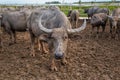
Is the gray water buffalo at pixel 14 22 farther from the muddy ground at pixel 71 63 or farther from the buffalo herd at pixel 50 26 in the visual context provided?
the muddy ground at pixel 71 63

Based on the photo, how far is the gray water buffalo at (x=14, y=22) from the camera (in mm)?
10305

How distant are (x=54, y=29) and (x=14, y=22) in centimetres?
468

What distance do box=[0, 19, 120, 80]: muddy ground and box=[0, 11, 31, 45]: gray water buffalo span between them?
2.28ft

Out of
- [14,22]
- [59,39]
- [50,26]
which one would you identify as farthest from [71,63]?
[14,22]

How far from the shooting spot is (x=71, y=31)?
6426 millimetres

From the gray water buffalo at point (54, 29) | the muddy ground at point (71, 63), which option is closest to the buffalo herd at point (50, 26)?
the gray water buffalo at point (54, 29)

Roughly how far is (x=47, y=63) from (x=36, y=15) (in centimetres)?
179

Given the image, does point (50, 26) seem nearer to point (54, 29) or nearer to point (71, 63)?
point (54, 29)

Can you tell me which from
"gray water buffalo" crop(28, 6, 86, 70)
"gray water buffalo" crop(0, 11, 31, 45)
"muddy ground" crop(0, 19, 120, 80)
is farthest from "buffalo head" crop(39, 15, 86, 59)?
"gray water buffalo" crop(0, 11, 31, 45)

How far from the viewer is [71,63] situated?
759 cm

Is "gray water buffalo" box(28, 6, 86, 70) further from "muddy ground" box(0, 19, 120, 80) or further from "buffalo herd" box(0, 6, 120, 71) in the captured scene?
"muddy ground" box(0, 19, 120, 80)

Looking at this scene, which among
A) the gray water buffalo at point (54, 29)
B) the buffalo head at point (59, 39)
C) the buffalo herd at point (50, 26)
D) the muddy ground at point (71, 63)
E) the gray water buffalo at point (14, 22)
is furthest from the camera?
the gray water buffalo at point (14, 22)

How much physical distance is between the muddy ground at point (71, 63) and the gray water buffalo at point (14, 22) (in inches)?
27.3

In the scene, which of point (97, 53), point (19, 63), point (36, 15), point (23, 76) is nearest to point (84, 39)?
point (97, 53)
